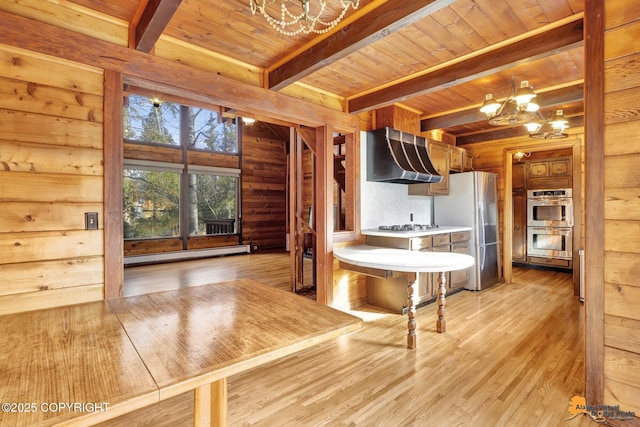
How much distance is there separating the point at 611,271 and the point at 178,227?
7.80 metres

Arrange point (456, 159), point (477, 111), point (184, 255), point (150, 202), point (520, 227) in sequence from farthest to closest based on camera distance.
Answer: point (184, 255), point (150, 202), point (520, 227), point (456, 159), point (477, 111)

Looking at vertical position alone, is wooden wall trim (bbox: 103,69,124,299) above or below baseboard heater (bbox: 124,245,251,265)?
above

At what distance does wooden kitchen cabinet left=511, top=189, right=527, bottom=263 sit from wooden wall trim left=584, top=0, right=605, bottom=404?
5113 millimetres

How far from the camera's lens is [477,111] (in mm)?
4207

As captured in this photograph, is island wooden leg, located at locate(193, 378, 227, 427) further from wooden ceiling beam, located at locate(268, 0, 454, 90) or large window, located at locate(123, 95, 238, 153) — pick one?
large window, located at locate(123, 95, 238, 153)

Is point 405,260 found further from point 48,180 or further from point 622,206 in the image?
point 48,180

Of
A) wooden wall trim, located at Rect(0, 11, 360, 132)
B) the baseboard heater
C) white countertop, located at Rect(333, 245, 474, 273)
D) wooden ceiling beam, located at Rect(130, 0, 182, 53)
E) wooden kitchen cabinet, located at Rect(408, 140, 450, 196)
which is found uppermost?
wooden ceiling beam, located at Rect(130, 0, 182, 53)

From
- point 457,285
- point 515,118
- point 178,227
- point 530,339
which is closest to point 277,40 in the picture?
point 515,118

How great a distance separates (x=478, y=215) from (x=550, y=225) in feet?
7.99

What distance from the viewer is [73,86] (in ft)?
6.71

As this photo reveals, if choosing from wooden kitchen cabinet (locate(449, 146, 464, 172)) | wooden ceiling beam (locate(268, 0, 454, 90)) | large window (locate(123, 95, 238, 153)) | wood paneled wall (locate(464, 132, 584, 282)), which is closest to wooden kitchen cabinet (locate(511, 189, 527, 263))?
wood paneled wall (locate(464, 132, 584, 282))

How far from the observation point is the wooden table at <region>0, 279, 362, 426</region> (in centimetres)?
78

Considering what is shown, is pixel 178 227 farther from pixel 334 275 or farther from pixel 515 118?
pixel 515 118

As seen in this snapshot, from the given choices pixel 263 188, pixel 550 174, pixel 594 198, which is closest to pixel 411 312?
pixel 594 198
